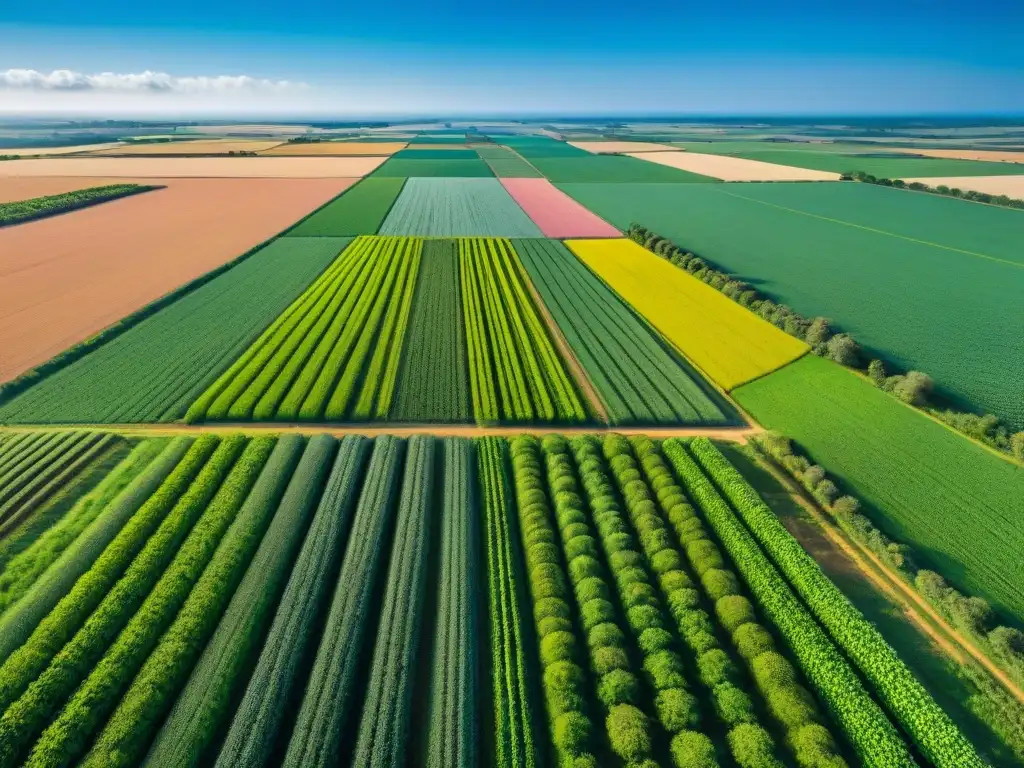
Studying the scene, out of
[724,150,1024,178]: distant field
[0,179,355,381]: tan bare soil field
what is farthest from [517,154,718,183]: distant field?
[0,179,355,381]: tan bare soil field

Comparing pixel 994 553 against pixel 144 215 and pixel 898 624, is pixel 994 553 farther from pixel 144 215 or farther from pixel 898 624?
pixel 144 215

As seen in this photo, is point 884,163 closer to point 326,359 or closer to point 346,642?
point 326,359

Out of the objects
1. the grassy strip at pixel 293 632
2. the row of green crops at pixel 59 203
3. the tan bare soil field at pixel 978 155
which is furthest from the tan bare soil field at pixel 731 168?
the row of green crops at pixel 59 203

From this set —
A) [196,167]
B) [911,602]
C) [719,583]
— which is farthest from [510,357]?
[196,167]

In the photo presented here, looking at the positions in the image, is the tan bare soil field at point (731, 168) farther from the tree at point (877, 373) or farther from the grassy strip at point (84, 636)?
the grassy strip at point (84, 636)

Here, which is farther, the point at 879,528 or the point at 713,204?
the point at 713,204

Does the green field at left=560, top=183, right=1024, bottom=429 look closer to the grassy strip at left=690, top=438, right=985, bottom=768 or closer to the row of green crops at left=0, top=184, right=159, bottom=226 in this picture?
the grassy strip at left=690, top=438, right=985, bottom=768

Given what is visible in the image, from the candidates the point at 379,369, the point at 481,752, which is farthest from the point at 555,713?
the point at 379,369
